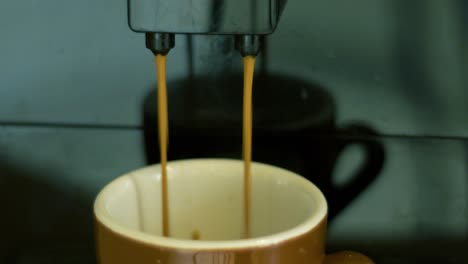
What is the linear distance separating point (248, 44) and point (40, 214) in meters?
0.19

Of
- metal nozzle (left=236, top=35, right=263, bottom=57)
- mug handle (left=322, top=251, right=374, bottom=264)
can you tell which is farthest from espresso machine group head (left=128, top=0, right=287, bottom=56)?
mug handle (left=322, top=251, right=374, bottom=264)

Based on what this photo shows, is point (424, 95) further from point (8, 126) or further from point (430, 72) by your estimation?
point (8, 126)

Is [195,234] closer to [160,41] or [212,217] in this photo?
A: [212,217]

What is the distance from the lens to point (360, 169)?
14.8 inches

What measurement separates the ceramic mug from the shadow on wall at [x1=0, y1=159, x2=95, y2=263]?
0.25 ft

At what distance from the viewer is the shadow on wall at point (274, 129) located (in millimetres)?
367

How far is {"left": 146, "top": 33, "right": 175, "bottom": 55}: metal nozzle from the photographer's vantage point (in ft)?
0.92

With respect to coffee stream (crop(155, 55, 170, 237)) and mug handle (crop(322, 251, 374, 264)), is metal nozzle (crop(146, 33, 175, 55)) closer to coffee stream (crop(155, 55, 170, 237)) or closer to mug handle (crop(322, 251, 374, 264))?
coffee stream (crop(155, 55, 170, 237))

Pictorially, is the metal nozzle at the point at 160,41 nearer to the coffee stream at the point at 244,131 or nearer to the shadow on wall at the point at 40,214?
the coffee stream at the point at 244,131

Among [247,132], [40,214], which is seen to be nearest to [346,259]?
[247,132]

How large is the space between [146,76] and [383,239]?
0.17 metres

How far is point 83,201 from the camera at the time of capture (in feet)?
1.29

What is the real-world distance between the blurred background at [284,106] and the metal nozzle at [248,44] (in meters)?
0.07

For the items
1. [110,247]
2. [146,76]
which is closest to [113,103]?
[146,76]
